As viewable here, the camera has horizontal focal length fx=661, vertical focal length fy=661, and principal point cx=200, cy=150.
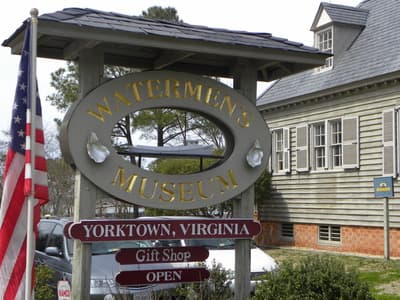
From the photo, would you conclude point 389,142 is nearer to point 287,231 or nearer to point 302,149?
A: point 302,149

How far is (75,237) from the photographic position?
6992mm

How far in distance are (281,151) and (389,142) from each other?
6.14 m

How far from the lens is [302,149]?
22641mm

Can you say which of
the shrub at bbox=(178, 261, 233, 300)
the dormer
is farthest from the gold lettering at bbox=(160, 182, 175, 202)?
the dormer

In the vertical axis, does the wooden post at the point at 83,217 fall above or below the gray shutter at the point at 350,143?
below

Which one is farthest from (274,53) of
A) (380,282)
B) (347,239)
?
(347,239)

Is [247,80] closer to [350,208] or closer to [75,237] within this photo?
[75,237]

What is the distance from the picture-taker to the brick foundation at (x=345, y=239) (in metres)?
18.8

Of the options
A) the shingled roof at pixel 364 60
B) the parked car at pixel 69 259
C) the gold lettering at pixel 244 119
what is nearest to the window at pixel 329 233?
the shingled roof at pixel 364 60

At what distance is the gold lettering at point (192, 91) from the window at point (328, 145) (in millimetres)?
12898

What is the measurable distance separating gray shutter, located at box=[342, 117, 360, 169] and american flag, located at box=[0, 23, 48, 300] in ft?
48.2

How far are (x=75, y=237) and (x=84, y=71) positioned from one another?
1841 mm

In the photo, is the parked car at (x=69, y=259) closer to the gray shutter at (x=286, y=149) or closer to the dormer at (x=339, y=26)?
the gray shutter at (x=286, y=149)

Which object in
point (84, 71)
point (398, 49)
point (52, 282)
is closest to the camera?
point (84, 71)
